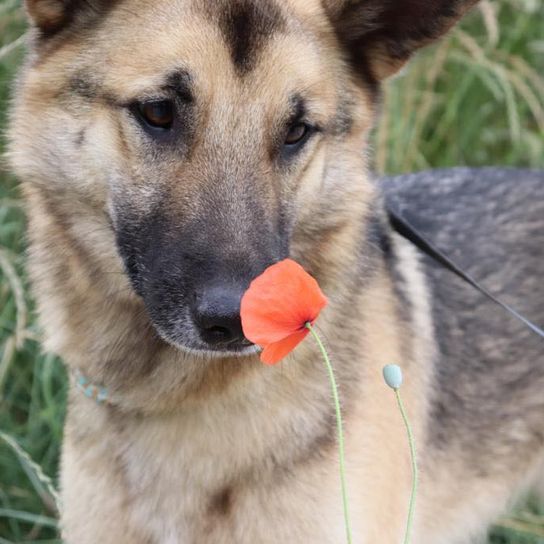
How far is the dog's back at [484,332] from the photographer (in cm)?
304

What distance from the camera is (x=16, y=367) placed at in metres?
3.96

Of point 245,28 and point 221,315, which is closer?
point 221,315

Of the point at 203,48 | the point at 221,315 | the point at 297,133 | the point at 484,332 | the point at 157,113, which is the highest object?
the point at 203,48

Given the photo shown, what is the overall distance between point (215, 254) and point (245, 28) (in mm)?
568

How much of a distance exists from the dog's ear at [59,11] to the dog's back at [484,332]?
1.25 meters

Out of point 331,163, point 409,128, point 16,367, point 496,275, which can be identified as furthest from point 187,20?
point 409,128

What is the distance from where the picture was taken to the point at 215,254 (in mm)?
2039

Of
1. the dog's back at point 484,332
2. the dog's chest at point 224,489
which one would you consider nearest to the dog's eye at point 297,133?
the dog's chest at point 224,489

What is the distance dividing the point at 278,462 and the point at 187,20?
1153 mm

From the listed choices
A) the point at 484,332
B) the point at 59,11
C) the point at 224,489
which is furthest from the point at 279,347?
the point at 484,332

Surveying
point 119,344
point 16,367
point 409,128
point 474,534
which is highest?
point 119,344

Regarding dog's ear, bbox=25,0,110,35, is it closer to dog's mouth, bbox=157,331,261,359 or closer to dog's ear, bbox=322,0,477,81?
dog's ear, bbox=322,0,477,81

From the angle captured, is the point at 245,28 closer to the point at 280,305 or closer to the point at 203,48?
the point at 203,48

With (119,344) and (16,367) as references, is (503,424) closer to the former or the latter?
(119,344)
